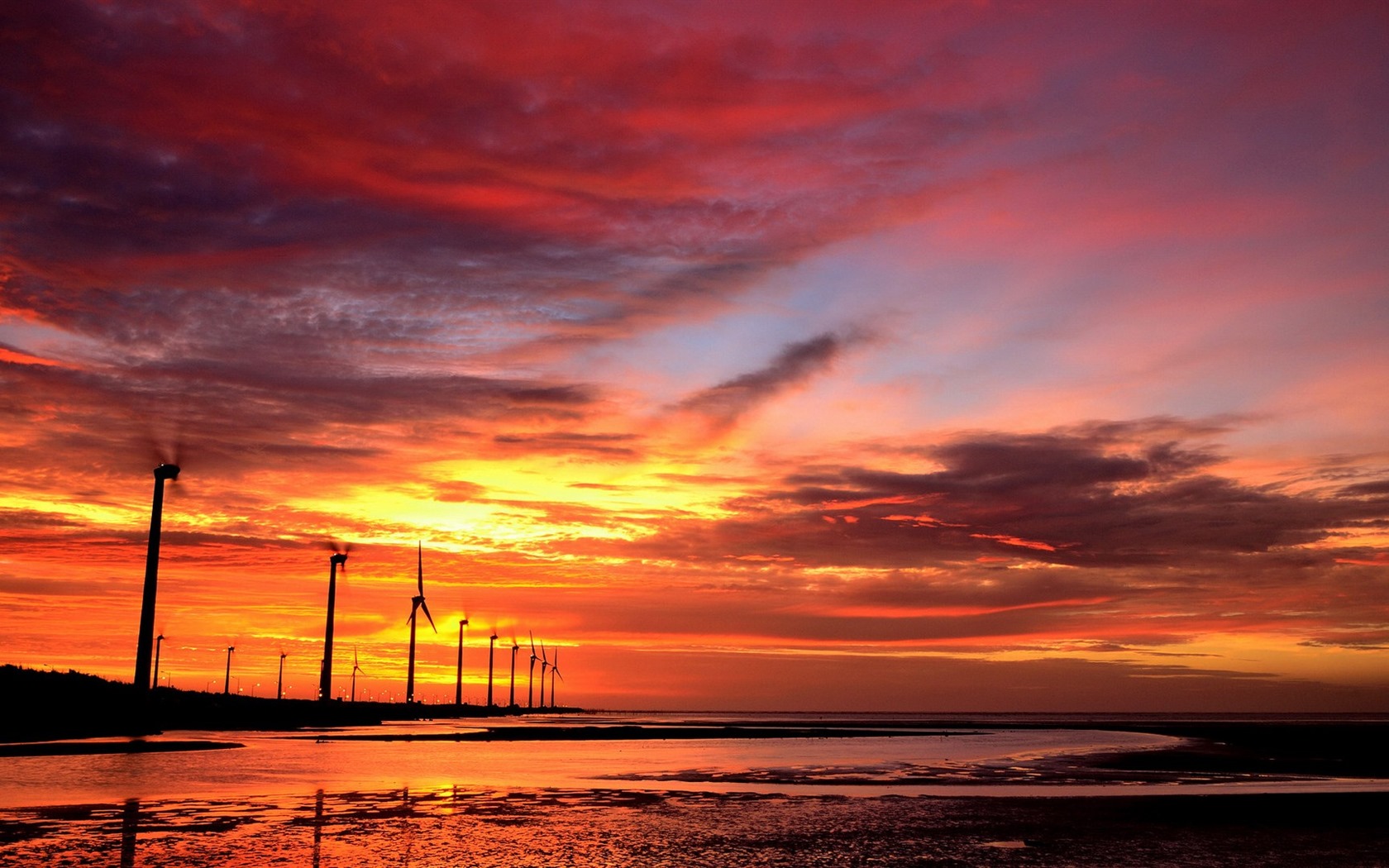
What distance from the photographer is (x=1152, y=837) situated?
30.1 metres

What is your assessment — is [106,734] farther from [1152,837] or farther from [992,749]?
[1152,837]

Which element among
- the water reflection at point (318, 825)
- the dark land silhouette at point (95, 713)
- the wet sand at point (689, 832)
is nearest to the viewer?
the wet sand at point (689, 832)

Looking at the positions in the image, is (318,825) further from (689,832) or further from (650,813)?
(689,832)

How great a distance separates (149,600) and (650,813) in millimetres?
73817

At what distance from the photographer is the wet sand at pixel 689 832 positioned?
2484cm

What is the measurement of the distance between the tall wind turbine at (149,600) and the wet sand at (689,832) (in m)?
61.0

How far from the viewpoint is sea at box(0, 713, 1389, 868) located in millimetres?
25531

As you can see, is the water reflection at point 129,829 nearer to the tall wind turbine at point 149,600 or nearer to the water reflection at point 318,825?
the water reflection at point 318,825

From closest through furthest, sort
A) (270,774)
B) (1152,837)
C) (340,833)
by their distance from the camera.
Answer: (340,833) → (1152,837) → (270,774)

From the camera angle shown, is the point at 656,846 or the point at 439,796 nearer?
the point at 656,846

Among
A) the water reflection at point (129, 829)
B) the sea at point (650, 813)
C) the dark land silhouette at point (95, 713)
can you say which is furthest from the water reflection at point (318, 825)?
the dark land silhouette at point (95, 713)

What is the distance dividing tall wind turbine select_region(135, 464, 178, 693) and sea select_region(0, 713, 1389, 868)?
31631mm

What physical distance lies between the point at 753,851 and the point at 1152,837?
12270 mm

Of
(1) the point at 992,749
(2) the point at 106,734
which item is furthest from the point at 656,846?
(2) the point at 106,734
